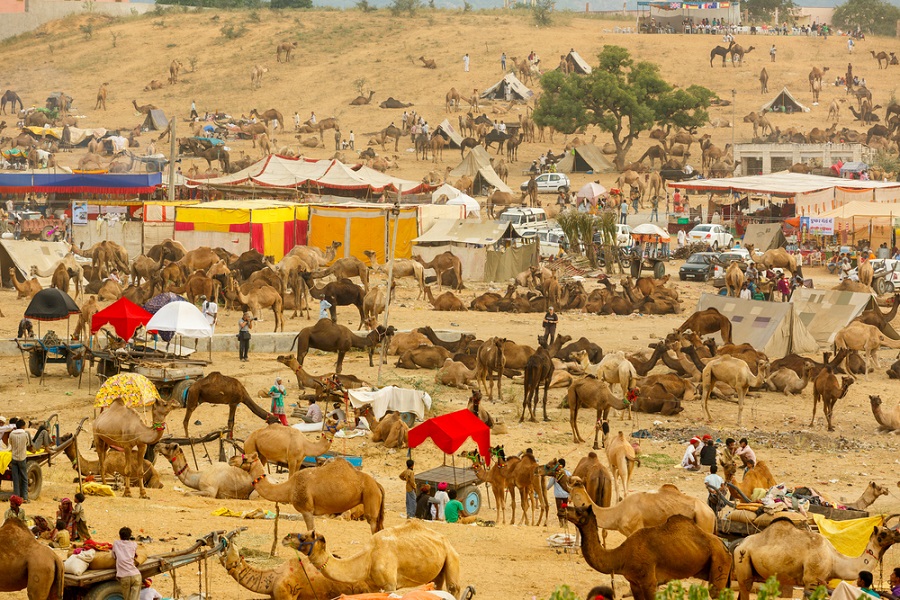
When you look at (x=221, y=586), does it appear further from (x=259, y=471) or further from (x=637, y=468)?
(x=637, y=468)

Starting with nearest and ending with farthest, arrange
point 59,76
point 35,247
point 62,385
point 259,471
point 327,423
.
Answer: point 259,471 → point 327,423 → point 62,385 → point 35,247 → point 59,76

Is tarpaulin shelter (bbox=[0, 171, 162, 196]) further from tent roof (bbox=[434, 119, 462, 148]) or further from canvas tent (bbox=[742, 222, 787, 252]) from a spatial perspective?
canvas tent (bbox=[742, 222, 787, 252])

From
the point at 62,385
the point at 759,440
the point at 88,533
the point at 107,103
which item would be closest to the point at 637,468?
the point at 759,440

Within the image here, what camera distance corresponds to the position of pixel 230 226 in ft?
125

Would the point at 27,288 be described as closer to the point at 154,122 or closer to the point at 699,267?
the point at 699,267

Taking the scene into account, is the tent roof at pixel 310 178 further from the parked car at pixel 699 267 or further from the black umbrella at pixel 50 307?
the black umbrella at pixel 50 307

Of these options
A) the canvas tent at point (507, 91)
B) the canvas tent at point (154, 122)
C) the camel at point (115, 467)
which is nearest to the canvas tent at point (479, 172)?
the canvas tent at point (507, 91)

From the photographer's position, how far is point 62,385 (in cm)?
2452

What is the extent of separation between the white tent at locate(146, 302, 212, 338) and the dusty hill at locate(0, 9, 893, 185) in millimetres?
39505

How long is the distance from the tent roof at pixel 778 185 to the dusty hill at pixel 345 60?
14366mm

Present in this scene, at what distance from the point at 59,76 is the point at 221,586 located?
69273 millimetres

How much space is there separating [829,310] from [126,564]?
21884 mm

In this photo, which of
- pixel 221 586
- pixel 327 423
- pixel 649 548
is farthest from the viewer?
pixel 327 423

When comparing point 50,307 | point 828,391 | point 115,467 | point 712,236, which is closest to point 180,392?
point 50,307
